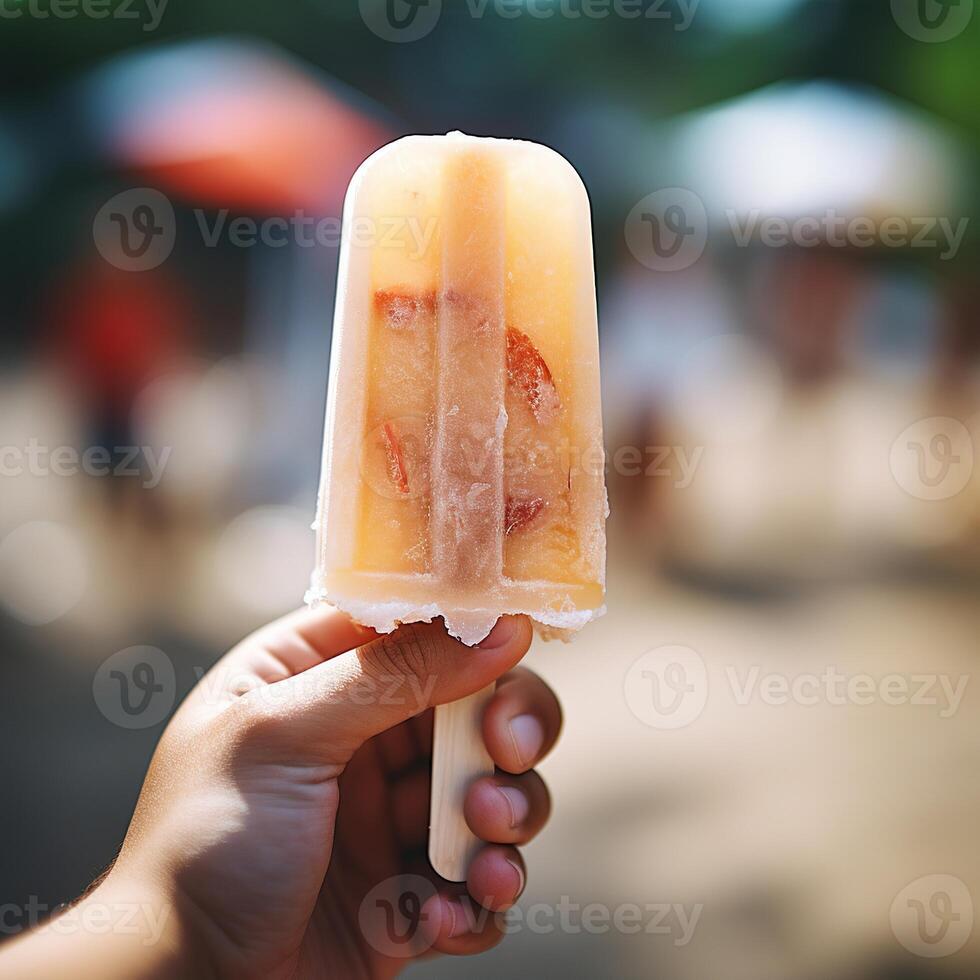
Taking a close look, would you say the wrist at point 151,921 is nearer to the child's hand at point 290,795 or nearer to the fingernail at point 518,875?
the child's hand at point 290,795

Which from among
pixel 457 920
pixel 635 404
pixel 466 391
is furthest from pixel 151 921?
pixel 635 404

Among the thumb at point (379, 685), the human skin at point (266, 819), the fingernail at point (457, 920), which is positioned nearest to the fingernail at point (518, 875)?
the human skin at point (266, 819)

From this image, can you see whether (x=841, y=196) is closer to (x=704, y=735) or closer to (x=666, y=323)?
(x=666, y=323)

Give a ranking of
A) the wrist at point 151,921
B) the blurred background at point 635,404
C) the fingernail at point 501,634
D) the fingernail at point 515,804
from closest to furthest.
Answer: the wrist at point 151,921 → the fingernail at point 501,634 → the fingernail at point 515,804 → the blurred background at point 635,404

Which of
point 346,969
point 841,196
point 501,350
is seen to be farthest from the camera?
point 841,196

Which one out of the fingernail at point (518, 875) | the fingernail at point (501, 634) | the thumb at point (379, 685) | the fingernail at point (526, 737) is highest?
the fingernail at point (501, 634)

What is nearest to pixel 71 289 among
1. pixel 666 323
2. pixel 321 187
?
pixel 321 187

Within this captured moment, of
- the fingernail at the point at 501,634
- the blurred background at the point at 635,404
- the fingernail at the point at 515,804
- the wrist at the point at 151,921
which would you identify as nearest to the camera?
the wrist at the point at 151,921
